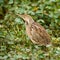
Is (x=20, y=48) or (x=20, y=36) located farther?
(x=20, y=36)

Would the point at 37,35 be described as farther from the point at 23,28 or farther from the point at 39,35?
the point at 23,28

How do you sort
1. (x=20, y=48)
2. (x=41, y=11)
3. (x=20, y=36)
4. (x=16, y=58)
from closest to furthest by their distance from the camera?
(x=16, y=58) < (x=20, y=48) < (x=20, y=36) < (x=41, y=11)

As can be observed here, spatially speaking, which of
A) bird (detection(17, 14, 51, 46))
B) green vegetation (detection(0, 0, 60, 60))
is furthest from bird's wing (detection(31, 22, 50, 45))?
green vegetation (detection(0, 0, 60, 60))

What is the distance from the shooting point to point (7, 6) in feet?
26.4

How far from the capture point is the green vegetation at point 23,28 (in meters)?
6.11

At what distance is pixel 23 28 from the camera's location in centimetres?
721

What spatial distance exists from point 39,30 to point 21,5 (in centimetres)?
172

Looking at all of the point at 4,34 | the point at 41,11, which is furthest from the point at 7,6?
the point at 4,34

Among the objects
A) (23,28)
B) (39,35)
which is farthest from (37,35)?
(23,28)

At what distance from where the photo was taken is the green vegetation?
240 inches

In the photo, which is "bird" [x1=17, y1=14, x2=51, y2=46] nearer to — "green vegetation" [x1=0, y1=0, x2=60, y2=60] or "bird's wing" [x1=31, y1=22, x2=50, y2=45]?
"bird's wing" [x1=31, y1=22, x2=50, y2=45]

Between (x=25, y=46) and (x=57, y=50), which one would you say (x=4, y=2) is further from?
(x=57, y=50)

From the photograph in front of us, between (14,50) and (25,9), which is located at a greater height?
(25,9)

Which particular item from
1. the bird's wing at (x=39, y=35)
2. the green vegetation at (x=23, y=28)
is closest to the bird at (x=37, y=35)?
the bird's wing at (x=39, y=35)
